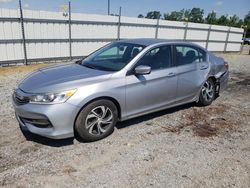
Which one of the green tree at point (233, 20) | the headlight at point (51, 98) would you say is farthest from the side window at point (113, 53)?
the green tree at point (233, 20)

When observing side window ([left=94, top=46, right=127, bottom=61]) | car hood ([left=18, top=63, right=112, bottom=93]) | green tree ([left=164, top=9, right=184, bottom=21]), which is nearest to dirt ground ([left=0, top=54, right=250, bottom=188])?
car hood ([left=18, top=63, right=112, bottom=93])

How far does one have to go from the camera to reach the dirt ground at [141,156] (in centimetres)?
284

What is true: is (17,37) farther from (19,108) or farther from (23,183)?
(23,183)

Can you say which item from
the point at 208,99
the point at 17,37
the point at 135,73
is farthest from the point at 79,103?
the point at 17,37

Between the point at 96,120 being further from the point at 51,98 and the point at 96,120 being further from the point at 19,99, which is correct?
the point at 19,99

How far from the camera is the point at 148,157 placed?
132 inches

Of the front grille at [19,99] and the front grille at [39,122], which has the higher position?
the front grille at [19,99]

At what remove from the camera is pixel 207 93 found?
216 inches

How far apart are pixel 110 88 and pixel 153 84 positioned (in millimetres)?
919

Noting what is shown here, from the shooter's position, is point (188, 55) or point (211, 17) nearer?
point (188, 55)

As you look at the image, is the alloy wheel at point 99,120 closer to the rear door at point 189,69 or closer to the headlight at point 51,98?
the headlight at point 51,98

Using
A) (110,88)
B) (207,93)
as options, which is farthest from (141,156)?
(207,93)

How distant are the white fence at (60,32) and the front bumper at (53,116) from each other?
297 inches

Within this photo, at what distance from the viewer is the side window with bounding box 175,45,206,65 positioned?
471cm
